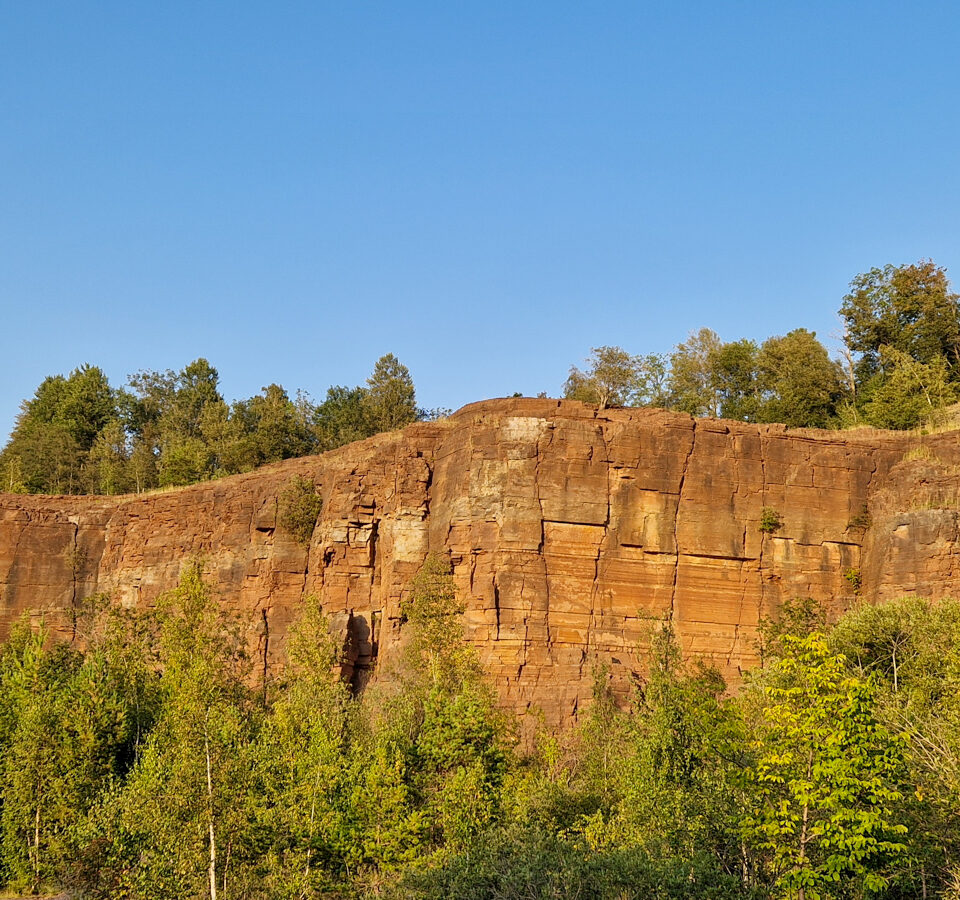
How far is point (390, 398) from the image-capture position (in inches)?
3711

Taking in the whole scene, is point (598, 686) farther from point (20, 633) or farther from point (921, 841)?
point (20, 633)

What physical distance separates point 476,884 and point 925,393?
151ft

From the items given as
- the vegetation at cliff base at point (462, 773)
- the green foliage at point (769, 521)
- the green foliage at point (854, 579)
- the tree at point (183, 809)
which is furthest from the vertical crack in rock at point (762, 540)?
the tree at point (183, 809)

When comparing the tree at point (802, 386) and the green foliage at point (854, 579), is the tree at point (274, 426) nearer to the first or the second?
the tree at point (802, 386)

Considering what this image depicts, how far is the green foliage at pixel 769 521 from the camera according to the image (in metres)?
55.7

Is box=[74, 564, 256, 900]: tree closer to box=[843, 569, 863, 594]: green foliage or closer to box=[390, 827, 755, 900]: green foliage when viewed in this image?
box=[390, 827, 755, 900]: green foliage

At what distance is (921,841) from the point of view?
3002cm

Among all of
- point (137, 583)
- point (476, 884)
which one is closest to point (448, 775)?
point (476, 884)

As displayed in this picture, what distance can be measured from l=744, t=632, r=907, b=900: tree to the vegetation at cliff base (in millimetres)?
70

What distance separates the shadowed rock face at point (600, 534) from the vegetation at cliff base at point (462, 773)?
1.81 meters

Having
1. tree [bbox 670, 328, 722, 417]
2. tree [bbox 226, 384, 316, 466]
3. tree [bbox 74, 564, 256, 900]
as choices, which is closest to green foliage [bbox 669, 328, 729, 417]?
tree [bbox 670, 328, 722, 417]

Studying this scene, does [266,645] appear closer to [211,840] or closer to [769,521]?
Result: [769,521]

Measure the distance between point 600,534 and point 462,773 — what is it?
1517cm

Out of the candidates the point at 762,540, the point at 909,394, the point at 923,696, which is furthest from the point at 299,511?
the point at 909,394
